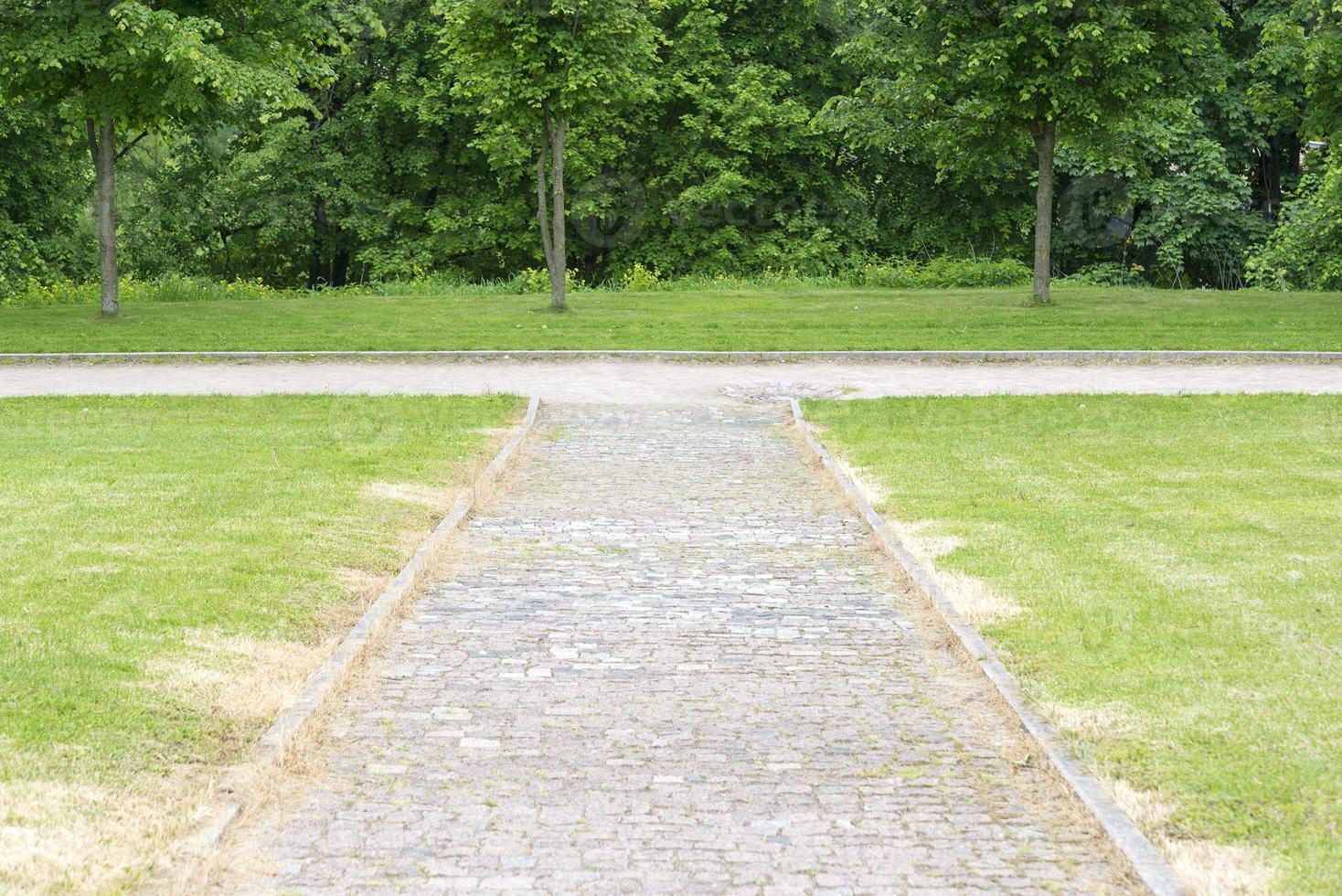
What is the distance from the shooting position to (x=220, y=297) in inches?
1177

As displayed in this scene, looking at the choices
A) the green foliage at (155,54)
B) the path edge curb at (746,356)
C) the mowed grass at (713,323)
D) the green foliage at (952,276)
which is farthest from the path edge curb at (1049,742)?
the green foliage at (952,276)

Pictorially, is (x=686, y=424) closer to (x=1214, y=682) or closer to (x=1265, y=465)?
(x=1265, y=465)

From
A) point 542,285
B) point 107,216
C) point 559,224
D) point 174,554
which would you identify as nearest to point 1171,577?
point 174,554

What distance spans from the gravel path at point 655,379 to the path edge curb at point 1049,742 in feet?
24.5

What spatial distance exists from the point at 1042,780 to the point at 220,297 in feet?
89.9

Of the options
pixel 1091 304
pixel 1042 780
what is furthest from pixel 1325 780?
pixel 1091 304

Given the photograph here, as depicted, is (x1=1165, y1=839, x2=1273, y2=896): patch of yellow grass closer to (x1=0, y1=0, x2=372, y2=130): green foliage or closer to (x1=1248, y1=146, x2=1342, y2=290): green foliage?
(x1=0, y1=0, x2=372, y2=130): green foliage

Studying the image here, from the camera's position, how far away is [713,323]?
2264 cm

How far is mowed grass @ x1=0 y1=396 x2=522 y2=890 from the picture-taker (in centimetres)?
515

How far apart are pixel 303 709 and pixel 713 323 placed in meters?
17.5

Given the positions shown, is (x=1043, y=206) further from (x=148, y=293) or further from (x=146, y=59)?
(x=148, y=293)

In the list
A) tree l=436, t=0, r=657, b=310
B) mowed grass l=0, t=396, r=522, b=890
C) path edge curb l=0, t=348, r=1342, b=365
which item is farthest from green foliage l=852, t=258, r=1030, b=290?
mowed grass l=0, t=396, r=522, b=890

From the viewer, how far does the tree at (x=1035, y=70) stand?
23250mm

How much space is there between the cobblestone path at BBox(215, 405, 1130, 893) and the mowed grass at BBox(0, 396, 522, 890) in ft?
1.75
